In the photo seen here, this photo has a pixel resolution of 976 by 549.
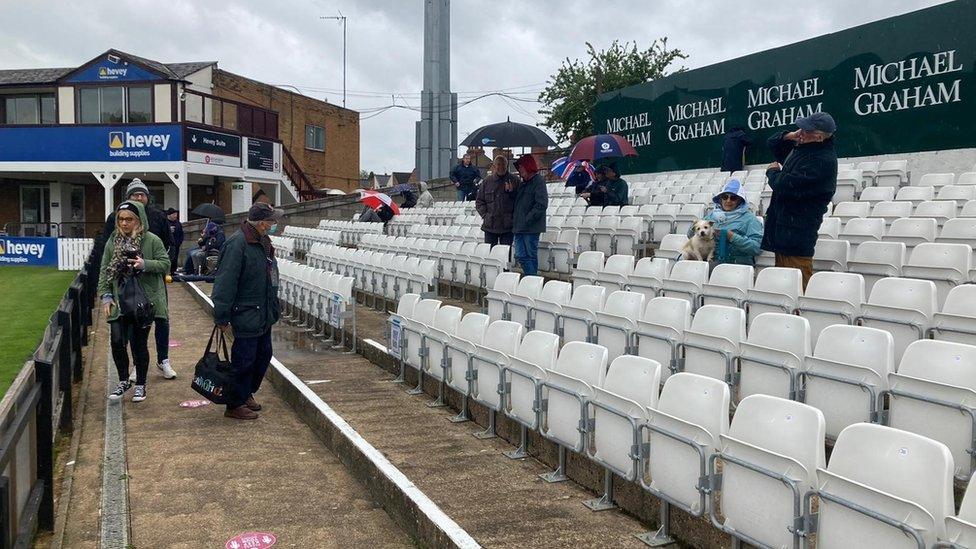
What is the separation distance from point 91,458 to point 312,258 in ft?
26.7

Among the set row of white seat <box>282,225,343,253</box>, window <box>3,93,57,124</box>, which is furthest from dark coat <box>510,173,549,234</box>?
window <box>3,93,57,124</box>

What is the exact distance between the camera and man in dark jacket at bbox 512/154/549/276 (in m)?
8.71

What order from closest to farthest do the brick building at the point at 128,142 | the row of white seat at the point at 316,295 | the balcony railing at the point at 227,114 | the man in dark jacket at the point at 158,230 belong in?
the man in dark jacket at the point at 158,230 < the row of white seat at the point at 316,295 < the brick building at the point at 128,142 < the balcony railing at the point at 227,114

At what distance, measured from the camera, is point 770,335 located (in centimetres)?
440

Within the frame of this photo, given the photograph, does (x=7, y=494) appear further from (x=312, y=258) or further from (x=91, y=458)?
(x=312, y=258)

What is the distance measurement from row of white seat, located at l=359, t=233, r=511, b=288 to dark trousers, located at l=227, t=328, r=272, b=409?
3311 mm

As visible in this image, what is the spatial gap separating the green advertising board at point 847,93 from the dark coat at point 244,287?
33.0 ft

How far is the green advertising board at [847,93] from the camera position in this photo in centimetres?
1095

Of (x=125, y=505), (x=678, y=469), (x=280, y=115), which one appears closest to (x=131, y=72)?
(x=280, y=115)

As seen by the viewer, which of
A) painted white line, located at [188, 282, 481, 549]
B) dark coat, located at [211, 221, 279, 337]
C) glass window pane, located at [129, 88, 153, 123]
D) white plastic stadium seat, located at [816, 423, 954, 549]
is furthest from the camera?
glass window pane, located at [129, 88, 153, 123]

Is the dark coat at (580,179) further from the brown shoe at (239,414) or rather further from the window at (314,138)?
the window at (314,138)

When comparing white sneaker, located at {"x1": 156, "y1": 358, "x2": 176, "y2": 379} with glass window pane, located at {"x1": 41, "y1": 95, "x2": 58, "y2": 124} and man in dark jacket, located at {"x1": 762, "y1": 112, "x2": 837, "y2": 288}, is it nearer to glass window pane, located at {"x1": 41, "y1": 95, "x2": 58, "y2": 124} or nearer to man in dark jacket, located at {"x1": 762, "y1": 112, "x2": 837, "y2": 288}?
man in dark jacket, located at {"x1": 762, "y1": 112, "x2": 837, "y2": 288}

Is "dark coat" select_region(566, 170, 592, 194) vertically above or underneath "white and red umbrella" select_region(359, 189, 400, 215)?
above

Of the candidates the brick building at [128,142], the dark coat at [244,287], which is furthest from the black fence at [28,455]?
the brick building at [128,142]
